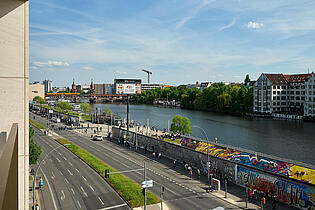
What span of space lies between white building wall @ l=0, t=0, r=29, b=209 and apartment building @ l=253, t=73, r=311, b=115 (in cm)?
11607

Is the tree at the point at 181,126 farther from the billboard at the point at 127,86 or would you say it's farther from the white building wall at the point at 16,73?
the white building wall at the point at 16,73

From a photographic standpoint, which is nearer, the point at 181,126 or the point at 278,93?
the point at 181,126

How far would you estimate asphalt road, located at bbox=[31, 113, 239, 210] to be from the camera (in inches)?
923

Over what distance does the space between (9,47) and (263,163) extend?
25.0 m

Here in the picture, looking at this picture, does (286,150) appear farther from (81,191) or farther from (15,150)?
(15,150)

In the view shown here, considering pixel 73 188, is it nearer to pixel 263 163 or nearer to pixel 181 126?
pixel 263 163

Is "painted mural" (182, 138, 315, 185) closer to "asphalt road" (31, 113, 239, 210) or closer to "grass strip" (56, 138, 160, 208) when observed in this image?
"asphalt road" (31, 113, 239, 210)

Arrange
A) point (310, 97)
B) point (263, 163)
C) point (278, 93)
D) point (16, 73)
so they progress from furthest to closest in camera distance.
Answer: point (278, 93)
point (310, 97)
point (263, 163)
point (16, 73)

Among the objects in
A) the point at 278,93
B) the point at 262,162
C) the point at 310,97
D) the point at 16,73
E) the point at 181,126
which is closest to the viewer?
the point at 16,73

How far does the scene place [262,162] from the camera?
26656 millimetres

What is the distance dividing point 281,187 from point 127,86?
4320 cm

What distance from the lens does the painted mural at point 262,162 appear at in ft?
74.4

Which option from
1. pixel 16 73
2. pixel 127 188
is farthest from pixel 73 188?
pixel 16 73

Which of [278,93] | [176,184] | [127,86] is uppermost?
[278,93]
